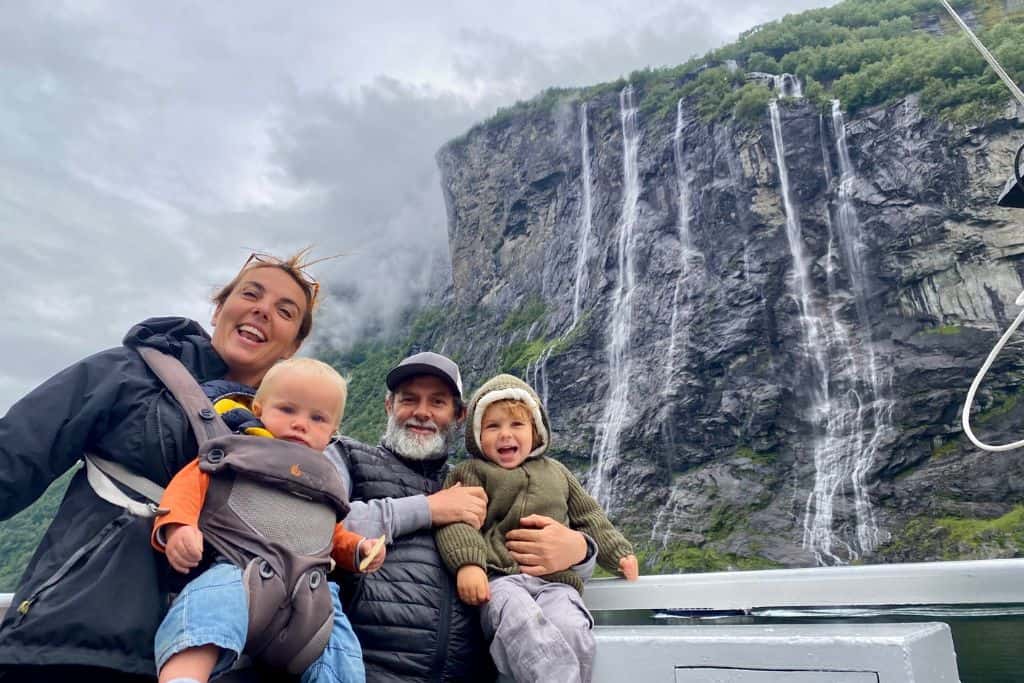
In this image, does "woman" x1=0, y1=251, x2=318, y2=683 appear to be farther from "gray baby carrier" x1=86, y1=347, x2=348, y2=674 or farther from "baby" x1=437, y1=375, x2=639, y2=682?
"baby" x1=437, y1=375, x2=639, y2=682

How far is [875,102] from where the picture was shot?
3081cm

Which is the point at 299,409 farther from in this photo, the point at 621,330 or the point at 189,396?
the point at 621,330

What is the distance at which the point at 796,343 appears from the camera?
28125 mm

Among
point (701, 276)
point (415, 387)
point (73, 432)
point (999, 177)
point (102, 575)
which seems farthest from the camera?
point (701, 276)

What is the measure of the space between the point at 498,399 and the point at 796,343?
28.5 metres

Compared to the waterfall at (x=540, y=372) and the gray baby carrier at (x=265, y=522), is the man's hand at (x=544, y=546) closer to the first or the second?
the gray baby carrier at (x=265, y=522)

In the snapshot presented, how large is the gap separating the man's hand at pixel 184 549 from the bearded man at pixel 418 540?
57 cm

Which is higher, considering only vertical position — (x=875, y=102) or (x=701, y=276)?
(x=875, y=102)

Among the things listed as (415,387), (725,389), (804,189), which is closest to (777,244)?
(804,189)

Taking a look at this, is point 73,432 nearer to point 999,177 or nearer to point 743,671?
point 743,671

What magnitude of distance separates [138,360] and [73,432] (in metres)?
0.25

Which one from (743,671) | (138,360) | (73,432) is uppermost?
(138,360)

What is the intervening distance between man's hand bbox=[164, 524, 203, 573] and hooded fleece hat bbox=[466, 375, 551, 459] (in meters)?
1.11

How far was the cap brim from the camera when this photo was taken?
241 cm
